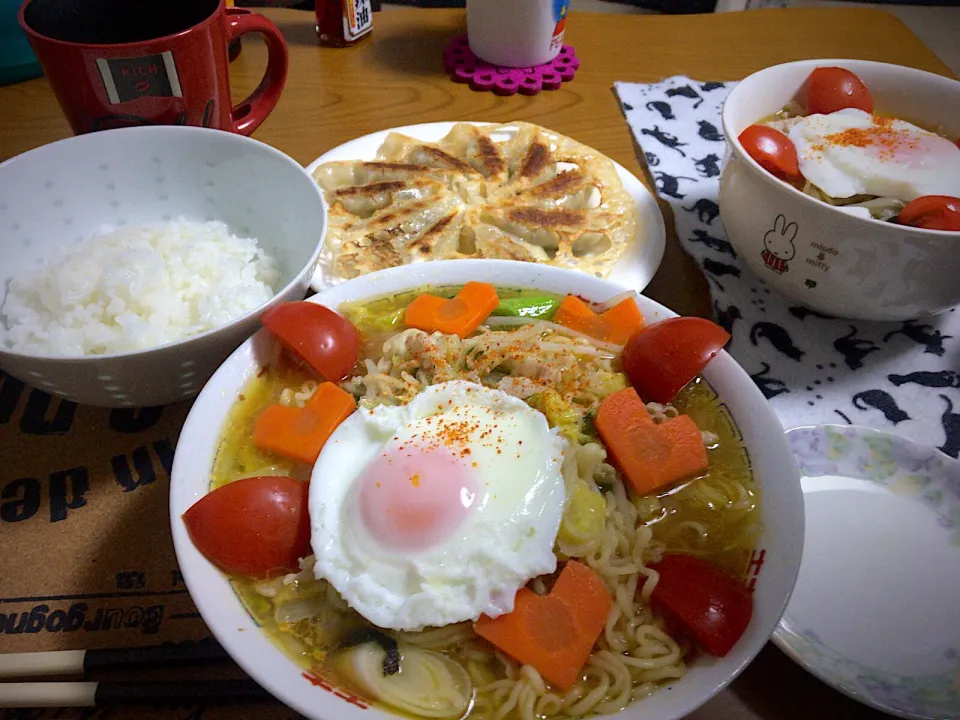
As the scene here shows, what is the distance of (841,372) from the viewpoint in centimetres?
156

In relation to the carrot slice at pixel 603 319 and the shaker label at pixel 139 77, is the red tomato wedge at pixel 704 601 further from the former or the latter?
the shaker label at pixel 139 77

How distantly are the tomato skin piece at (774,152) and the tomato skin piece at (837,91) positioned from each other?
0.80 ft

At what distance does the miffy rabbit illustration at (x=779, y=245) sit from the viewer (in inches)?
56.4

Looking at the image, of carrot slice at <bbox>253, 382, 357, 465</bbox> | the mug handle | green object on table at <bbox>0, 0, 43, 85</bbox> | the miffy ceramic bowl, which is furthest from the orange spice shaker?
carrot slice at <bbox>253, 382, 357, 465</bbox>

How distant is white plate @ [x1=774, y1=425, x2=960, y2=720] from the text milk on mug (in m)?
1.78

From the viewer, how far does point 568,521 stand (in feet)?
3.55

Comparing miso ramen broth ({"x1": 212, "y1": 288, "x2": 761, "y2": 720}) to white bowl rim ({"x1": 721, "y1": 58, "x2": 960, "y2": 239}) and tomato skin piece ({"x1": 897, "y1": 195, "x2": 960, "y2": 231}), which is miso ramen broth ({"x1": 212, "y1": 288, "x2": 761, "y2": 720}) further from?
tomato skin piece ({"x1": 897, "y1": 195, "x2": 960, "y2": 231})

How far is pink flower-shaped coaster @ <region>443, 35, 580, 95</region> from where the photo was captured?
2.53 meters

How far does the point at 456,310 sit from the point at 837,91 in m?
1.19

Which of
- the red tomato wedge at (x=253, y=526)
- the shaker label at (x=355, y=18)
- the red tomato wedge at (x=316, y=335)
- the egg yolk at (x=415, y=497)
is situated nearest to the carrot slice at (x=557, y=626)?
the egg yolk at (x=415, y=497)

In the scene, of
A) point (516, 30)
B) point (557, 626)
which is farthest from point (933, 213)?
point (516, 30)

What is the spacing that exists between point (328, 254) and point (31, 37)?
80 centimetres

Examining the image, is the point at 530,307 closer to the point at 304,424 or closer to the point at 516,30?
the point at 304,424

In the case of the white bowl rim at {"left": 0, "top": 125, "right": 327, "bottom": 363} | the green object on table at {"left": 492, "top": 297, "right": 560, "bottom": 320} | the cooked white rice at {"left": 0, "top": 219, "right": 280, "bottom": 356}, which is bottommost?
the green object on table at {"left": 492, "top": 297, "right": 560, "bottom": 320}
